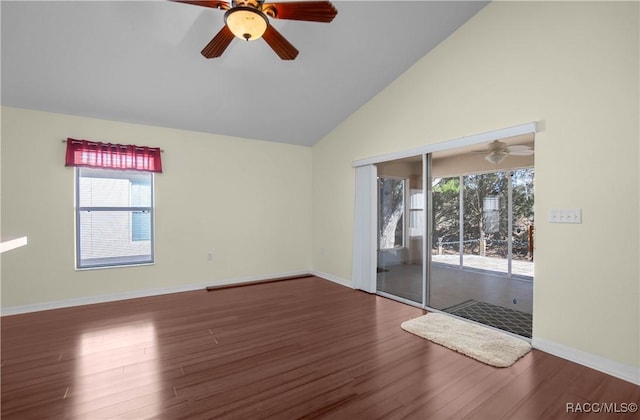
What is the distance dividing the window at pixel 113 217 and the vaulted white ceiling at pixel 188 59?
805mm

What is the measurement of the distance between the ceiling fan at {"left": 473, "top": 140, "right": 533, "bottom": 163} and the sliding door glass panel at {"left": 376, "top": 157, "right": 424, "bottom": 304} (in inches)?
32.6

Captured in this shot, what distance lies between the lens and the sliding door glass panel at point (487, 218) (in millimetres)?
4016

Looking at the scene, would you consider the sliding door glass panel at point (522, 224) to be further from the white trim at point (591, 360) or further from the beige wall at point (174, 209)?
the beige wall at point (174, 209)

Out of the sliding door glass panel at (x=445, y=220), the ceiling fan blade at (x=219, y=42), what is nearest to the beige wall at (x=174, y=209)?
the ceiling fan blade at (x=219, y=42)

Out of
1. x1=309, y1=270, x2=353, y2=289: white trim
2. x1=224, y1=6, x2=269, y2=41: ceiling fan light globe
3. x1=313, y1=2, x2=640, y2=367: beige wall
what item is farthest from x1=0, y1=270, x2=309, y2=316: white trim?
x1=313, y1=2, x2=640, y2=367: beige wall

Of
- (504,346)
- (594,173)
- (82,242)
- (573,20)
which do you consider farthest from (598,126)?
(82,242)

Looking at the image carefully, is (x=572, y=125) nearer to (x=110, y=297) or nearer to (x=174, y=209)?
(x=174, y=209)

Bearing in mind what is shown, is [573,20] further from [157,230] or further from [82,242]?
[82,242]

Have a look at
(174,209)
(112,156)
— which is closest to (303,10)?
(112,156)

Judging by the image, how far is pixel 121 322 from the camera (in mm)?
3164

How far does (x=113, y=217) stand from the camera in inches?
157

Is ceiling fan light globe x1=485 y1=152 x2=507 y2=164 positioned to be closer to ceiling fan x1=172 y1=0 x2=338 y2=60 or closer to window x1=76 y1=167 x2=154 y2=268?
ceiling fan x1=172 y1=0 x2=338 y2=60

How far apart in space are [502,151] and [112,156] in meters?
4.90

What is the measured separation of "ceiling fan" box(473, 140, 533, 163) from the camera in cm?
318
